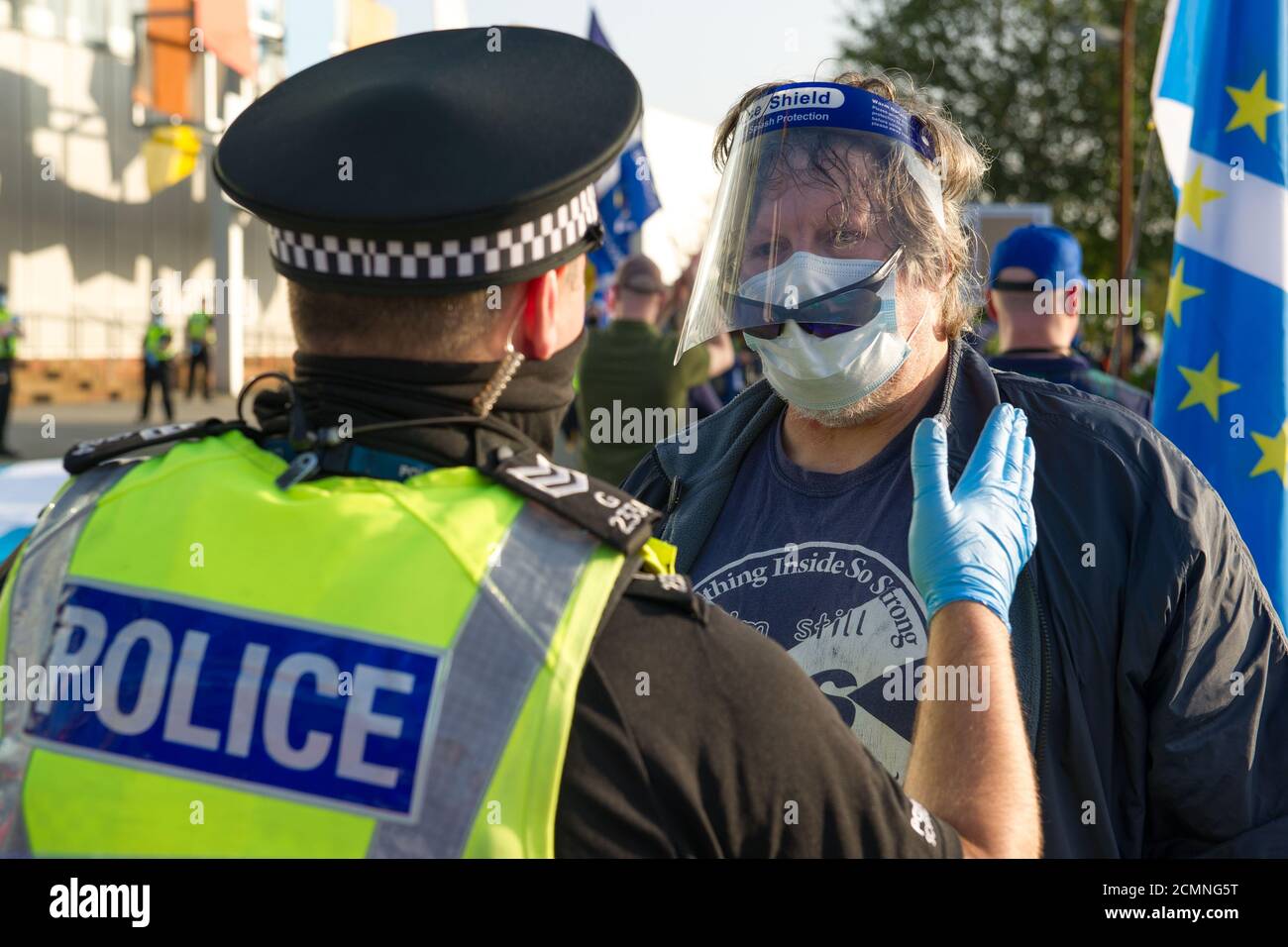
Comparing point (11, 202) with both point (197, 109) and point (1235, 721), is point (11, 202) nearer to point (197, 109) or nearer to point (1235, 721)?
point (197, 109)

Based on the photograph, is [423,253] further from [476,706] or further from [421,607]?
[476,706]

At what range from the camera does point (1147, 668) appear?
2.15m

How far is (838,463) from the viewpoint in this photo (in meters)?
2.55

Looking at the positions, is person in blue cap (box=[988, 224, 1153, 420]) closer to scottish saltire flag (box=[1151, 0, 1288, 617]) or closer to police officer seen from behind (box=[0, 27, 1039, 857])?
scottish saltire flag (box=[1151, 0, 1288, 617])

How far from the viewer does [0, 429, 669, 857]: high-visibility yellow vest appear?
1.37 meters

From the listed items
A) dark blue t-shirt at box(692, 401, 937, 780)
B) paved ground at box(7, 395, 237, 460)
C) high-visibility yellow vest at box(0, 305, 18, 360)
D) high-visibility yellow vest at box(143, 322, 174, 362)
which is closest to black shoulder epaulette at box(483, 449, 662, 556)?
dark blue t-shirt at box(692, 401, 937, 780)

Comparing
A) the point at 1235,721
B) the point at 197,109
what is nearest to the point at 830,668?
the point at 1235,721

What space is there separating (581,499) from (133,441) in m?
0.56

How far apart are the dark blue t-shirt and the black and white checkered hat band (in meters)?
1.01

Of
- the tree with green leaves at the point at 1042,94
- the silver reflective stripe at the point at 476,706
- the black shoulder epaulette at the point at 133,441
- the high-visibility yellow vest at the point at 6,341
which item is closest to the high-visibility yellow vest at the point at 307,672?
the silver reflective stripe at the point at 476,706

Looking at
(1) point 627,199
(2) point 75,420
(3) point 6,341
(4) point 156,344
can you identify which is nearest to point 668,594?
(1) point 627,199

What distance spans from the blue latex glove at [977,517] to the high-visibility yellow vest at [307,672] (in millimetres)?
642
